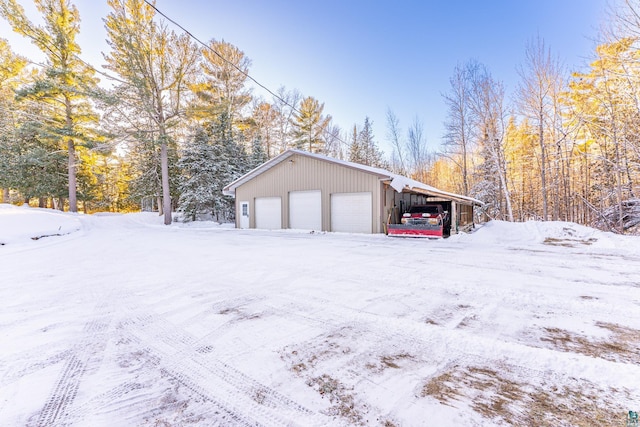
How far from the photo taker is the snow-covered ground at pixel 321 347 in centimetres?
141

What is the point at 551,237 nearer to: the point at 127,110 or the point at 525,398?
the point at 525,398

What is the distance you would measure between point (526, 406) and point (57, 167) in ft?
95.2

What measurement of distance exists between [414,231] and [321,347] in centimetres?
831

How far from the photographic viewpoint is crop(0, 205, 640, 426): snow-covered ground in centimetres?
141

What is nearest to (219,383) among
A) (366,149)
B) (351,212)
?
(351,212)

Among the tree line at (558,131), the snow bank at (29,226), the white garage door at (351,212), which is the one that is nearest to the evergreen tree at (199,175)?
the snow bank at (29,226)

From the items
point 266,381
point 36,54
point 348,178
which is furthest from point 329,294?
point 36,54

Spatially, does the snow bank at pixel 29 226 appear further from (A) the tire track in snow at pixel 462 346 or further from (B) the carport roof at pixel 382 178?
(A) the tire track in snow at pixel 462 346

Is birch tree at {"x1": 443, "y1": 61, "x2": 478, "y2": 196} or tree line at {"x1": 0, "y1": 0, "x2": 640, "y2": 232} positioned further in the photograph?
birch tree at {"x1": 443, "y1": 61, "x2": 478, "y2": 196}

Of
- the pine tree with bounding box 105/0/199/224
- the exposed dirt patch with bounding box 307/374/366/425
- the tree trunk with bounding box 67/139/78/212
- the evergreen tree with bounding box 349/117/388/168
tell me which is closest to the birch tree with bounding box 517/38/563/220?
the evergreen tree with bounding box 349/117/388/168

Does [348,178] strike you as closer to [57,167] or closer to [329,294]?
[329,294]

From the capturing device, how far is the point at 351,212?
1178 centimetres

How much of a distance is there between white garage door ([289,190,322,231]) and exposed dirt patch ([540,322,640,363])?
10.6 m

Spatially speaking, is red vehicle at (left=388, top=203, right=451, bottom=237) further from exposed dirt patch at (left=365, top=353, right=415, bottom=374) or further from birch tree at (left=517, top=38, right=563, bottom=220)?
birch tree at (left=517, top=38, right=563, bottom=220)
